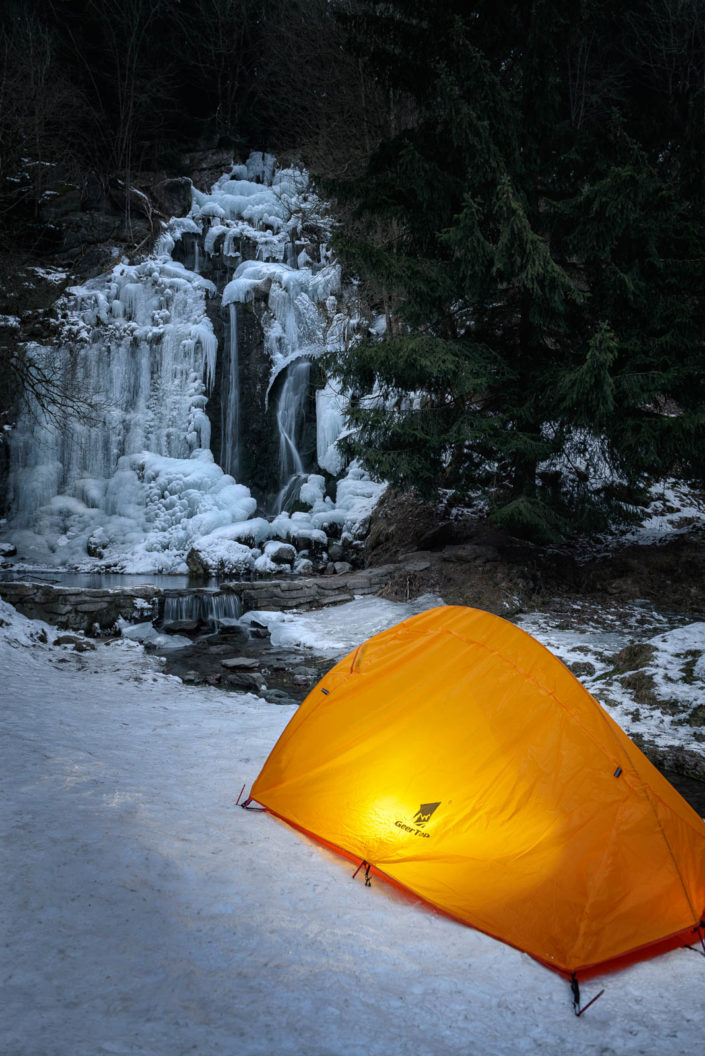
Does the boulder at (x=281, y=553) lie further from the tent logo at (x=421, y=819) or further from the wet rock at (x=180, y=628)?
the tent logo at (x=421, y=819)

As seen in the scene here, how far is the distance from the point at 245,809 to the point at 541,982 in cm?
182

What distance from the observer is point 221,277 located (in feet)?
70.9

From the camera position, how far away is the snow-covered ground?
1905mm

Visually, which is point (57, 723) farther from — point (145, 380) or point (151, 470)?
point (145, 380)

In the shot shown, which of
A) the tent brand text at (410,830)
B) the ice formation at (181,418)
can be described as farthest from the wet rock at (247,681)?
the ice formation at (181,418)

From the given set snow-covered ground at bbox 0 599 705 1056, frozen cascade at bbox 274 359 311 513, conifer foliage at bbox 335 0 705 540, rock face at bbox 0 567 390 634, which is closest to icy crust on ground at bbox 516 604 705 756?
conifer foliage at bbox 335 0 705 540

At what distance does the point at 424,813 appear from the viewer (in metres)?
2.96

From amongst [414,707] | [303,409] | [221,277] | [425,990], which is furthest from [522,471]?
[221,277]

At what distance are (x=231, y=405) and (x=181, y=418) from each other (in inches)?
63.0

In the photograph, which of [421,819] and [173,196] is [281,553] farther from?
[173,196]

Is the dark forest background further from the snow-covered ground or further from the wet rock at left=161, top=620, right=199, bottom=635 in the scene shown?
the snow-covered ground

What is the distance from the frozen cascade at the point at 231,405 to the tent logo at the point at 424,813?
52.7 ft

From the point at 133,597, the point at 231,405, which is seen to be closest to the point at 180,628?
the point at 133,597

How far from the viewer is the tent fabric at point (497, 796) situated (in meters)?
2.53
